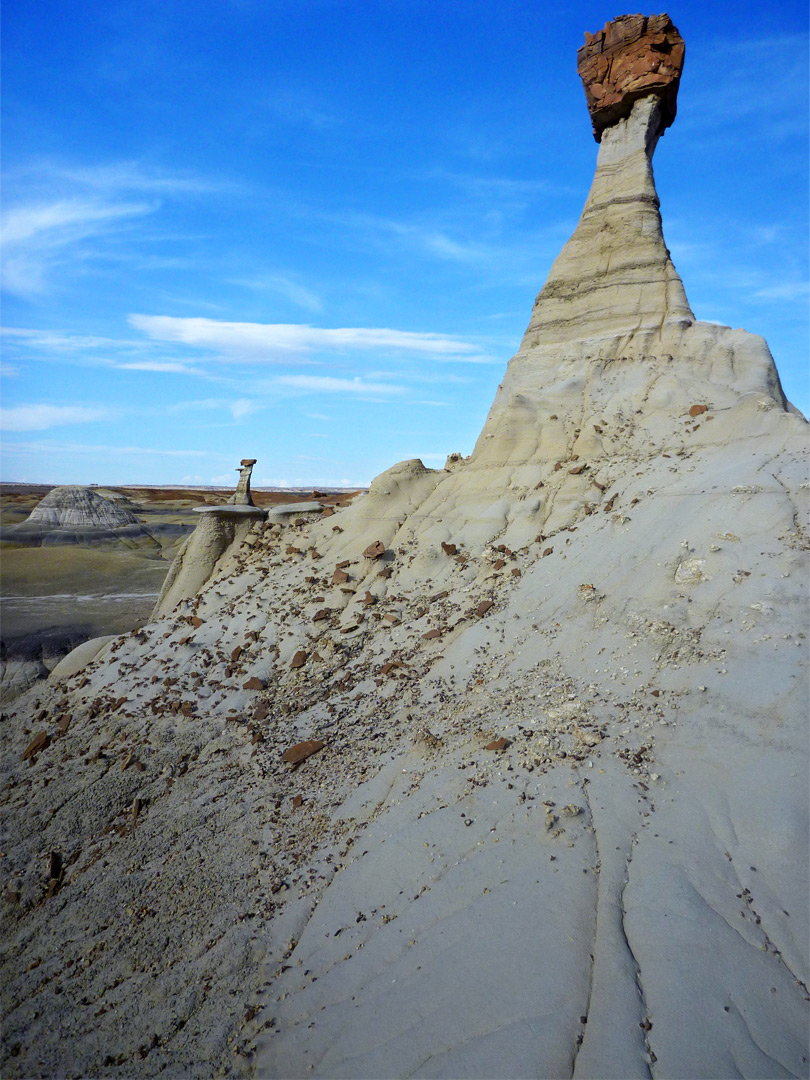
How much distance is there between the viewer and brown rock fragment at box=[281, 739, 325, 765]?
7270 millimetres

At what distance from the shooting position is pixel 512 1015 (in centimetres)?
376

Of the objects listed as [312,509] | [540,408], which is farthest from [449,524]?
[312,509]

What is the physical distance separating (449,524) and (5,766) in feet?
26.4

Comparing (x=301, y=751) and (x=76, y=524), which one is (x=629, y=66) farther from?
(x=76, y=524)

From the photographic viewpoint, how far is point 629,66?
43.7ft

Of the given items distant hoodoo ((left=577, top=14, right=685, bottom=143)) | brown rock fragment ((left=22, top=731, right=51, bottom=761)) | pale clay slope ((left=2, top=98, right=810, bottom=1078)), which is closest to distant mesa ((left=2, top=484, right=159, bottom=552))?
brown rock fragment ((left=22, top=731, right=51, bottom=761))

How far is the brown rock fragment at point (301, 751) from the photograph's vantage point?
286 inches

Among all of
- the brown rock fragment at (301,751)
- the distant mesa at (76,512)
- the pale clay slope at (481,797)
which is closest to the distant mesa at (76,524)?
A: the distant mesa at (76,512)

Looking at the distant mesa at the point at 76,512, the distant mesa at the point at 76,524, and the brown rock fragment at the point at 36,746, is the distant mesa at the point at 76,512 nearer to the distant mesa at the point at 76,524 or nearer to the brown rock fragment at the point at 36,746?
the distant mesa at the point at 76,524

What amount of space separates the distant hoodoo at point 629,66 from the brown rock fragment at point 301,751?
14.8 meters

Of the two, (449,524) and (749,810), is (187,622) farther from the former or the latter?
(749,810)

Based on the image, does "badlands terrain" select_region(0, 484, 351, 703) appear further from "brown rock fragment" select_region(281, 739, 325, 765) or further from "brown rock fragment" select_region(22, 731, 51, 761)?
"brown rock fragment" select_region(281, 739, 325, 765)

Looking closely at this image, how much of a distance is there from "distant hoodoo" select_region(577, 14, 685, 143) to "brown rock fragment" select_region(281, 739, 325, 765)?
14.8m

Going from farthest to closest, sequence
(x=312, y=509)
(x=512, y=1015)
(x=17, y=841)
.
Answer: (x=312, y=509), (x=17, y=841), (x=512, y=1015)
